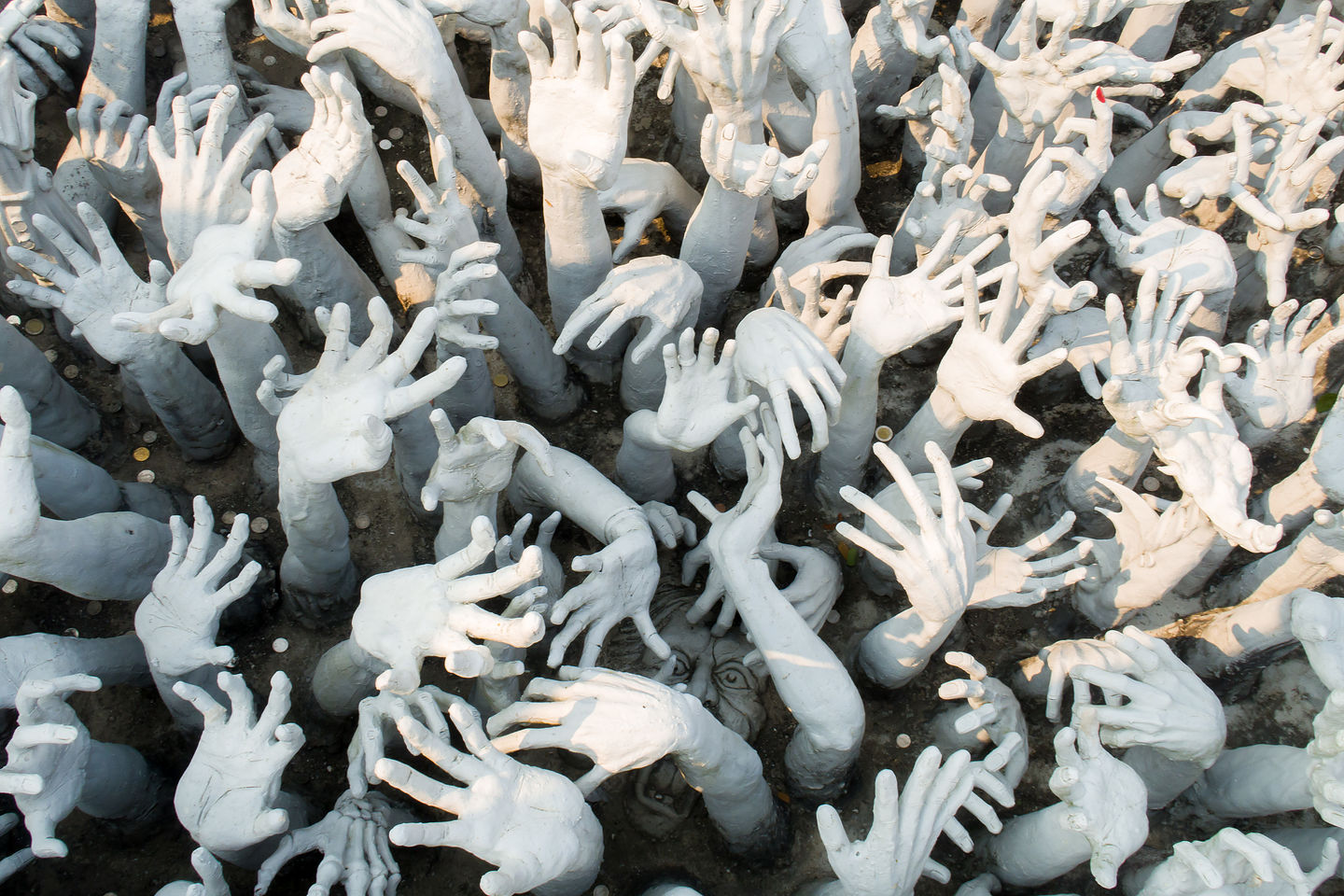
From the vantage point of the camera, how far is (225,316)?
2.59 meters

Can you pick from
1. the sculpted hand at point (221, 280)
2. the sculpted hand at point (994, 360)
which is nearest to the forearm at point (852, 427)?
the sculpted hand at point (994, 360)

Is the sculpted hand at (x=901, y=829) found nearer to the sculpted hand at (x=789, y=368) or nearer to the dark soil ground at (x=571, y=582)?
the dark soil ground at (x=571, y=582)

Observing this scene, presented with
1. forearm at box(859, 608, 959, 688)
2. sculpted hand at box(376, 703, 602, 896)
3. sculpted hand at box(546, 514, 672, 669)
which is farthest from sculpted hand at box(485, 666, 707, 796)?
forearm at box(859, 608, 959, 688)

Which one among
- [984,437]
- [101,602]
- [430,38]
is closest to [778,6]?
[430,38]

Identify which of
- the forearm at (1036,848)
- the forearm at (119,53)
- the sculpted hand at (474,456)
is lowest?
the forearm at (1036,848)

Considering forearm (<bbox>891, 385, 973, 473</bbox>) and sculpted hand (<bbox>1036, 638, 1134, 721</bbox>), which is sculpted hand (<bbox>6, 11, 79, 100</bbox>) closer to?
forearm (<bbox>891, 385, 973, 473</bbox>)

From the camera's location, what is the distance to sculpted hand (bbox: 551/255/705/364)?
9.39 ft

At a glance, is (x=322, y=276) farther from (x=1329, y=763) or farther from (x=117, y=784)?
(x=1329, y=763)

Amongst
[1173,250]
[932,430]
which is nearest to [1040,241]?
[1173,250]

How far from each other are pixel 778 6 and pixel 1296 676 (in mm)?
2330

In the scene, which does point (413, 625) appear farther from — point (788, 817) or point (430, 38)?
point (430, 38)

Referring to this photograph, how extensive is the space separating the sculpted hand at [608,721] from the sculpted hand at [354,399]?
0.65 metres

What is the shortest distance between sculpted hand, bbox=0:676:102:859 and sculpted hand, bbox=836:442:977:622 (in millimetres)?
1684

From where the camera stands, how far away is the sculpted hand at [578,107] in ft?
8.63
